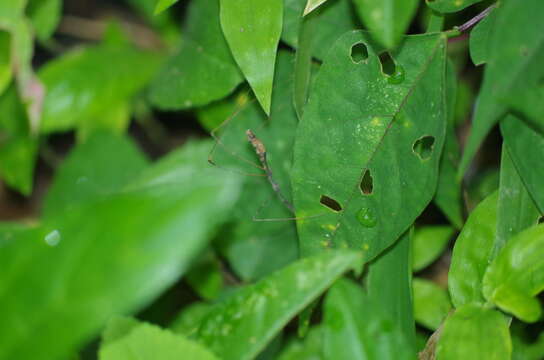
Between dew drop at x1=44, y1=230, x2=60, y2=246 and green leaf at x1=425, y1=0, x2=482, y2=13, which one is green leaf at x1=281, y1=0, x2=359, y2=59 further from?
dew drop at x1=44, y1=230, x2=60, y2=246

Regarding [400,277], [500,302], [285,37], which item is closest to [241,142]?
[285,37]

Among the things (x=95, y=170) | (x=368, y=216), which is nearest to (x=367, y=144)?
(x=368, y=216)

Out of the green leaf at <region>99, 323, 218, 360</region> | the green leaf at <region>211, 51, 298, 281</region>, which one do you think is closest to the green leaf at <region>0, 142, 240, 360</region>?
the green leaf at <region>99, 323, 218, 360</region>

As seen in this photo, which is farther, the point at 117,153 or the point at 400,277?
the point at 117,153

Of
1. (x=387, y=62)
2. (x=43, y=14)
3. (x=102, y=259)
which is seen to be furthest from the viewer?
(x=43, y=14)

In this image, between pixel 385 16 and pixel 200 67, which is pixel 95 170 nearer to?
pixel 200 67

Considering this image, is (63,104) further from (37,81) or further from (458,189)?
(458,189)
